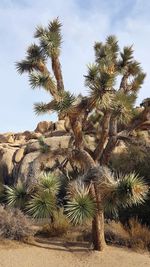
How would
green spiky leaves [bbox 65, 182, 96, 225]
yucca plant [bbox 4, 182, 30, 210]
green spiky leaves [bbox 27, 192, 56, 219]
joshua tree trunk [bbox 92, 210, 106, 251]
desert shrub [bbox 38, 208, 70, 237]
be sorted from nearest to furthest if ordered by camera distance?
1. green spiky leaves [bbox 65, 182, 96, 225]
2. green spiky leaves [bbox 27, 192, 56, 219]
3. joshua tree trunk [bbox 92, 210, 106, 251]
4. yucca plant [bbox 4, 182, 30, 210]
5. desert shrub [bbox 38, 208, 70, 237]

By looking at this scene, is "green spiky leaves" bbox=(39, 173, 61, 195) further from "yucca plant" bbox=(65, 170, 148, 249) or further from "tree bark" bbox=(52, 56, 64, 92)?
"tree bark" bbox=(52, 56, 64, 92)

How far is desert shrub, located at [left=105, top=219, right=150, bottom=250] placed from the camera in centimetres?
1112

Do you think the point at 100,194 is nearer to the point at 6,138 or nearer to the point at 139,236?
the point at 139,236

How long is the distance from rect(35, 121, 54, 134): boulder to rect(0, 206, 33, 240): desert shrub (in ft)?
72.7

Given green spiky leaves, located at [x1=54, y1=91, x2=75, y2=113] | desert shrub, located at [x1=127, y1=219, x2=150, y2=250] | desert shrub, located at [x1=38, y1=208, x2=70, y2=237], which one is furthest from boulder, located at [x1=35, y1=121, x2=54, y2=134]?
green spiky leaves, located at [x1=54, y1=91, x2=75, y2=113]

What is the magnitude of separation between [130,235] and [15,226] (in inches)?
127

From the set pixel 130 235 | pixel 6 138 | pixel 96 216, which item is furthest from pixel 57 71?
pixel 6 138

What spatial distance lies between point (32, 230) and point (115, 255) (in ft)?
8.78

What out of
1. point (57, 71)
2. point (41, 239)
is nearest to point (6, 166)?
point (41, 239)

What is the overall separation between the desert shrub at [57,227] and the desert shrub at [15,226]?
90cm

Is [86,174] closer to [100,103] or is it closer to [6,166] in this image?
[100,103]

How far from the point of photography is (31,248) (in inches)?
427

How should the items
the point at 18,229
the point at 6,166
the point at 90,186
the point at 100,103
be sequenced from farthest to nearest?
the point at 6,166 → the point at 18,229 → the point at 90,186 → the point at 100,103

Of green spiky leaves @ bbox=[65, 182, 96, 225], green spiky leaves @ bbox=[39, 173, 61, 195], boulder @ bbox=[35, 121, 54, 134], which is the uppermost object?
boulder @ bbox=[35, 121, 54, 134]
